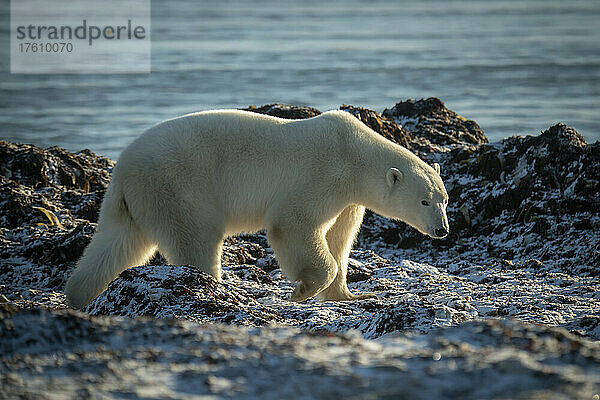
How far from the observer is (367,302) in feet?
21.6

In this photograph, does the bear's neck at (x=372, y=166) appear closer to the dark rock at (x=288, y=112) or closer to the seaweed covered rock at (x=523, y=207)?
the seaweed covered rock at (x=523, y=207)

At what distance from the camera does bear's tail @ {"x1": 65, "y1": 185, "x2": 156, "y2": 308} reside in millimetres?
6285

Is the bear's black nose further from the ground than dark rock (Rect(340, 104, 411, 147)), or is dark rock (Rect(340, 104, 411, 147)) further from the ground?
dark rock (Rect(340, 104, 411, 147))

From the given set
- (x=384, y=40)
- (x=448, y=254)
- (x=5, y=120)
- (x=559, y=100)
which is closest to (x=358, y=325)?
(x=448, y=254)

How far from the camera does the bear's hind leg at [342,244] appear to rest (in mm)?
7098

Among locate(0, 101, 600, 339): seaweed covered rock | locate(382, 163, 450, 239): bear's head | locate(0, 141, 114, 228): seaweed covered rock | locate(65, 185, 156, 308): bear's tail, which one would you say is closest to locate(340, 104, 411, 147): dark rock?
locate(0, 101, 600, 339): seaweed covered rock

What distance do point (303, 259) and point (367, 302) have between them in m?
0.67

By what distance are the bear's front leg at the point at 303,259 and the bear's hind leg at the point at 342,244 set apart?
1.40 feet

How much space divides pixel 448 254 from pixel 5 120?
13.0m

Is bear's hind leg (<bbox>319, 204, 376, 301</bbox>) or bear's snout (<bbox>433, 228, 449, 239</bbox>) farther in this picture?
bear's hind leg (<bbox>319, 204, 376, 301</bbox>)

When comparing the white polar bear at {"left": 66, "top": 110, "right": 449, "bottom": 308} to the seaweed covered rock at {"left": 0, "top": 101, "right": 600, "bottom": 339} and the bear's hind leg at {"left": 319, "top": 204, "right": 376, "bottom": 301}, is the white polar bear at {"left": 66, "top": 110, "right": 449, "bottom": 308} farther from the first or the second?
the seaweed covered rock at {"left": 0, "top": 101, "right": 600, "bottom": 339}

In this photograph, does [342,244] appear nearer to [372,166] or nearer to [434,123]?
[372,166]

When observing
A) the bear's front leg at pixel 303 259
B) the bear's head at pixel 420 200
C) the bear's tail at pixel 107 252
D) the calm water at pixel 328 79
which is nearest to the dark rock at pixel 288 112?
the bear's head at pixel 420 200

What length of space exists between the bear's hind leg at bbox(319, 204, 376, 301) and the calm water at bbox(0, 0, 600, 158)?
822 cm
